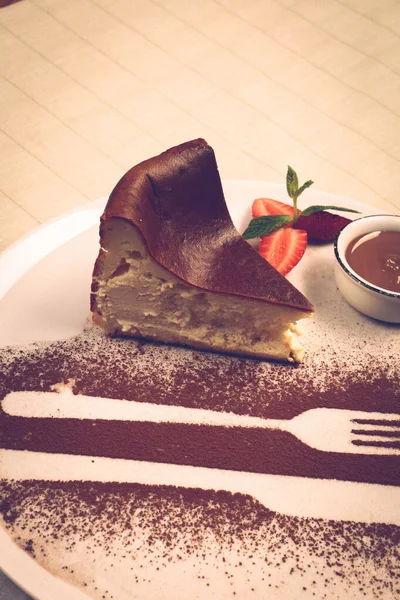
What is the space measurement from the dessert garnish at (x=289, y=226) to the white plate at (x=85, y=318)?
0.18 feet

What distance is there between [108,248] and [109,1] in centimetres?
183

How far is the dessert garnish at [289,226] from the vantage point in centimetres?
190

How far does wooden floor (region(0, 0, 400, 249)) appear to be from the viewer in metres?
2.35

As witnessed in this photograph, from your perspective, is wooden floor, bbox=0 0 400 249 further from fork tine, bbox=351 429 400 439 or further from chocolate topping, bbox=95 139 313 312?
A: fork tine, bbox=351 429 400 439

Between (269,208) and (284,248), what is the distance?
161mm

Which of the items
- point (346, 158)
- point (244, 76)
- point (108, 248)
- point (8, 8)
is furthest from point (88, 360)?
point (8, 8)

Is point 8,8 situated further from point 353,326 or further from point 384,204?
point 353,326

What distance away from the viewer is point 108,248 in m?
1.66

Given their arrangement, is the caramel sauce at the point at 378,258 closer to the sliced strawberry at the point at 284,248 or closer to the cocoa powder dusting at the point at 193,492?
the sliced strawberry at the point at 284,248

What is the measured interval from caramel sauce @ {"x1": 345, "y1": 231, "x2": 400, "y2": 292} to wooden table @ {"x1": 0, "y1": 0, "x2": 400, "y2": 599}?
438mm

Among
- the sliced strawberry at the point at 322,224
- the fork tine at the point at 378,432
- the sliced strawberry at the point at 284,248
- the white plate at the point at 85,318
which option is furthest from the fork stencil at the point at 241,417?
the sliced strawberry at the point at 322,224

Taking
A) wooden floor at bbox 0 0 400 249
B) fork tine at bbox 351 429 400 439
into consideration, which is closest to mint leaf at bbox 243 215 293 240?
wooden floor at bbox 0 0 400 249

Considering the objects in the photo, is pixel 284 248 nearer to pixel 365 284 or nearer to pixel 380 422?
pixel 365 284

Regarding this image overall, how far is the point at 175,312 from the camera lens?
5.83 feet
